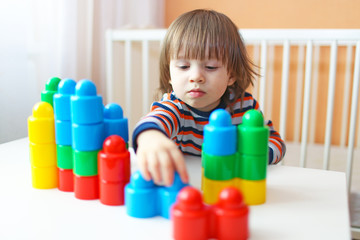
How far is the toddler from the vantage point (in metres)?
0.75

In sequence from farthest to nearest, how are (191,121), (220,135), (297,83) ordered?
1. (297,83)
2. (191,121)
3. (220,135)

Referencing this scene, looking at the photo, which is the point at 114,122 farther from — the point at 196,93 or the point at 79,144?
the point at 196,93

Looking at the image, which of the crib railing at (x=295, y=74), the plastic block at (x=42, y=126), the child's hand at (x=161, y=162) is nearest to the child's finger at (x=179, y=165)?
the child's hand at (x=161, y=162)

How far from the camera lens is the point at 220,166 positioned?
1.77 ft

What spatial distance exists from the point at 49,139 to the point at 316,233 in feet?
1.42

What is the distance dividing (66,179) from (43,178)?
1.8 inches

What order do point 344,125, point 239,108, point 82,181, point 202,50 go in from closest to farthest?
point 82,181 → point 202,50 → point 239,108 → point 344,125

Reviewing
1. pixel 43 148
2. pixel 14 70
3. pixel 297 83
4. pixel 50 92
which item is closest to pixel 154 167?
pixel 43 148

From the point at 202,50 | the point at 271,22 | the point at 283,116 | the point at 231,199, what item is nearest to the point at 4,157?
the point at 202,50

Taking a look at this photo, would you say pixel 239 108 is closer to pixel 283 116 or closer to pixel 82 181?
pixel 82 181

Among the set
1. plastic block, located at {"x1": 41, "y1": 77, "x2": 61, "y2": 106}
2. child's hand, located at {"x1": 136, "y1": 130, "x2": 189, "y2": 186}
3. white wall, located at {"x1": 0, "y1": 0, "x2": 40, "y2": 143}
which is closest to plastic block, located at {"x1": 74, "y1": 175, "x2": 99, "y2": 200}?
child's hand, located at {"x1": 136, "y1": 130, "x2": 189, "y2": 186}

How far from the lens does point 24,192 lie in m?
0.62

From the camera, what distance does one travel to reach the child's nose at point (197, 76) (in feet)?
2.38

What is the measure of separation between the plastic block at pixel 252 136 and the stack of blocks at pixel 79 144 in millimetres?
169
